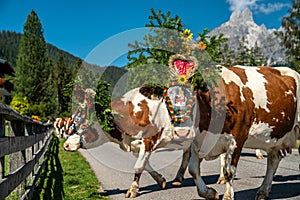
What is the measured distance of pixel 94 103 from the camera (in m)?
6.02

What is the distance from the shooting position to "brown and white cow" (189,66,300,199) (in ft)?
16.9

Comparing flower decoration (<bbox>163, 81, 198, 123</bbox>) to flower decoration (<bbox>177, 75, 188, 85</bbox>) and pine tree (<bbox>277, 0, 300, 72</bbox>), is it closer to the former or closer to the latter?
flower decoration (<bbox>177, 75, 188, 85</bbox>)

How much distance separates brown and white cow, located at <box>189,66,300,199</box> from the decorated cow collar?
186mm

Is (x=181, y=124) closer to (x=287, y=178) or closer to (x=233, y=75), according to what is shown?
(x=233, y=75)

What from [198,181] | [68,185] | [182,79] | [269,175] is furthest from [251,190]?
[68,185]

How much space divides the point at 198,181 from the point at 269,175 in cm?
166

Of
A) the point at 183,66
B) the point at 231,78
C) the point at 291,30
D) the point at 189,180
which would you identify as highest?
the point at 291,30

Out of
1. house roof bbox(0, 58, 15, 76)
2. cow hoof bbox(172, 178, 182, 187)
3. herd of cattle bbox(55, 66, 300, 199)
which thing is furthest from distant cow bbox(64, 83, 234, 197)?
house roof bbox(0, 58, 15, 76)

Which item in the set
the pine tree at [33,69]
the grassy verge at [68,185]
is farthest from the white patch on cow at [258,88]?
the pine tree at [33,69]

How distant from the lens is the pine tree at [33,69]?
60.3 meters

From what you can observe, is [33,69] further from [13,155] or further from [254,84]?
[254,84]

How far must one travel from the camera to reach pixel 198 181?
5.21m

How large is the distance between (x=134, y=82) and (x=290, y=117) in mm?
2642

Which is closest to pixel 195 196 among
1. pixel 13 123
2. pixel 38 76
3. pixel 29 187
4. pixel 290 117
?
pixel 290 117
